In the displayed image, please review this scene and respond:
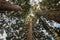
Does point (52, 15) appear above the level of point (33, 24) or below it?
below

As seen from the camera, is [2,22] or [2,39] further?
[2,22]

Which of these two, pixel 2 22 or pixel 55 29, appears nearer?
pixel 55 29

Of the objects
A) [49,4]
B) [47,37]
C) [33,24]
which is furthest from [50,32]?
[49,4]

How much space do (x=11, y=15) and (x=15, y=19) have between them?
82 mm

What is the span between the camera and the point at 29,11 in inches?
74.8

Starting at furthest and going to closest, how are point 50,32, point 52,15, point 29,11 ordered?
point 50,32 < point 29,11 < point 52,15

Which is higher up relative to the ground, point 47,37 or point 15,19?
point 15,19

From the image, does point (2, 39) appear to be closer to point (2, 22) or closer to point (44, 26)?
point (2, 22)

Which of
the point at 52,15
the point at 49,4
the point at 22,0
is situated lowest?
the point at 52,15

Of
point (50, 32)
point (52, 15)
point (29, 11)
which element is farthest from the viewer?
point (50, 32)

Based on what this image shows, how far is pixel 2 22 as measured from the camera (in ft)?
6.95

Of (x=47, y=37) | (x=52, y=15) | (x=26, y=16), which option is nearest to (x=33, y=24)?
(x=26, y=16)

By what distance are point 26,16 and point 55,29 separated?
1.37ft

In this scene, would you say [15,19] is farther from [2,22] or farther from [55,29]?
[55,29]
